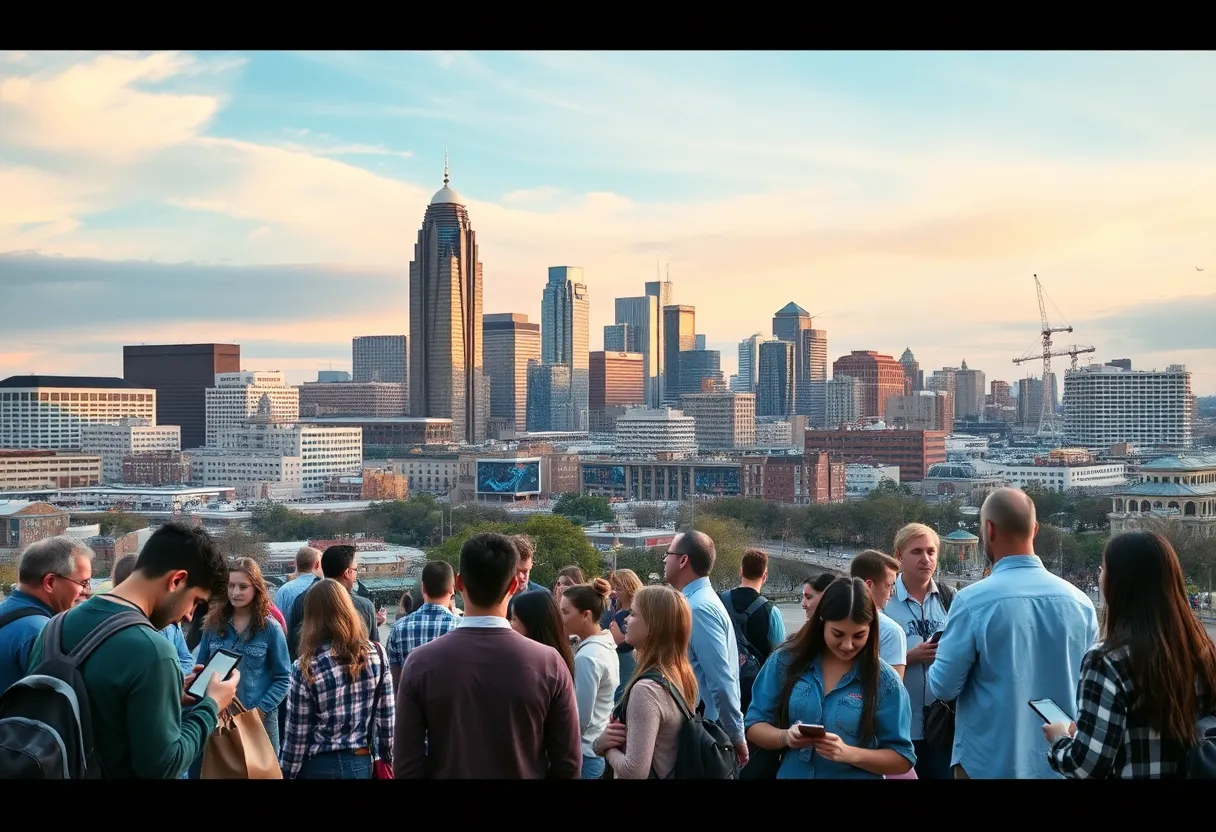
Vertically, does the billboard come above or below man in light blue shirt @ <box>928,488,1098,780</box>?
below

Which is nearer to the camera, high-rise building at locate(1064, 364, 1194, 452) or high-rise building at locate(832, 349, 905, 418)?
high-rise building at locate(1064, 364, 1194, 452)

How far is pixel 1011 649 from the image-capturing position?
2.53 metres

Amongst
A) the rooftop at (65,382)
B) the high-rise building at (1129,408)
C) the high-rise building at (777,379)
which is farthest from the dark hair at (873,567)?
the high-rise building at (777,379)

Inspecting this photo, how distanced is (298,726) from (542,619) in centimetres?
60

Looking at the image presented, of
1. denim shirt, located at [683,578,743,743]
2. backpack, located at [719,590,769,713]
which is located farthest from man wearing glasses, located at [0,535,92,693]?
backpack, located at [719,590,769,713]

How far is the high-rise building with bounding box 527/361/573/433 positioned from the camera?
10206cm

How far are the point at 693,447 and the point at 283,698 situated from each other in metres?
66.7

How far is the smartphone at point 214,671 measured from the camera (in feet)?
7.23

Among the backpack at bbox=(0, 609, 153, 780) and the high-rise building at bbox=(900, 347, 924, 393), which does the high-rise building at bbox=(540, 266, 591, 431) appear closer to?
the high-rise building at bbox=(900, 347, 924, 393)

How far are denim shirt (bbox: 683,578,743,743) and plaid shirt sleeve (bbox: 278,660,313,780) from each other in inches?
37.5

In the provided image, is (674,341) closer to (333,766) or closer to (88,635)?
(333,766)

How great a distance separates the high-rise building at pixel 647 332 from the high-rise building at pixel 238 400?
38.9m
